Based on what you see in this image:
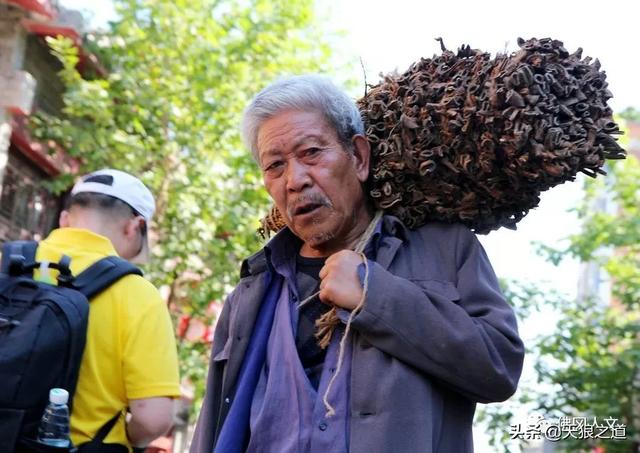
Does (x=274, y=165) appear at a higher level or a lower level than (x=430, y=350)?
higher

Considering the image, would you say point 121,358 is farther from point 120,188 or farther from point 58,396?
point 120,188

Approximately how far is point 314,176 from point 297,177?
0.16 feet

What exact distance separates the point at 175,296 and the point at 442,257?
9230 mm

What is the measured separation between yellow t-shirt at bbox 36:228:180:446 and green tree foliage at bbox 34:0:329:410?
7.02m

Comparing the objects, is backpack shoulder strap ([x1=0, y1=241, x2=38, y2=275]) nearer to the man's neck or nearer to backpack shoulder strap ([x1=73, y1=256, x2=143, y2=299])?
backpack shoulder strap ([x1=73, y1=256, x2=143, y2=299])

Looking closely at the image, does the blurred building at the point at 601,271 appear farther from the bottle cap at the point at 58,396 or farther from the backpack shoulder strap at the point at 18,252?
the bottle cap at the point at 58,396

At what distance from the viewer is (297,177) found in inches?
102

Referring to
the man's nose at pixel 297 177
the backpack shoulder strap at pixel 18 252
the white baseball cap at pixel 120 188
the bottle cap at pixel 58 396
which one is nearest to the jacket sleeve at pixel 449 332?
the man's nose at pixel 297 177

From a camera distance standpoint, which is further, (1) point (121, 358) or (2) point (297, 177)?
(1) point (121, 358)

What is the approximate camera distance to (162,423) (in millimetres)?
3369

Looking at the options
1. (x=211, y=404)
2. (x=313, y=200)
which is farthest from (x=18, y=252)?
(x=313, y=200)

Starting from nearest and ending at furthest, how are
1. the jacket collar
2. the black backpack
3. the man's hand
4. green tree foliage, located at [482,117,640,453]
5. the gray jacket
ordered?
the gray jacket < the man's hand < the jacket collar < the black backpack < green tree foliage, located at [482,117,640,453]

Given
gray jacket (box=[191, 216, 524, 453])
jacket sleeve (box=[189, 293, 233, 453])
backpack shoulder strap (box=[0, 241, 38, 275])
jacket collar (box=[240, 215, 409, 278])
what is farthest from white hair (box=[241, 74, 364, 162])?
backpack shoulder strap (box=[0, 241, 38, 275])

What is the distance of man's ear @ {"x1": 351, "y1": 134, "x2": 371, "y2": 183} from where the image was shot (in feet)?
8.80
